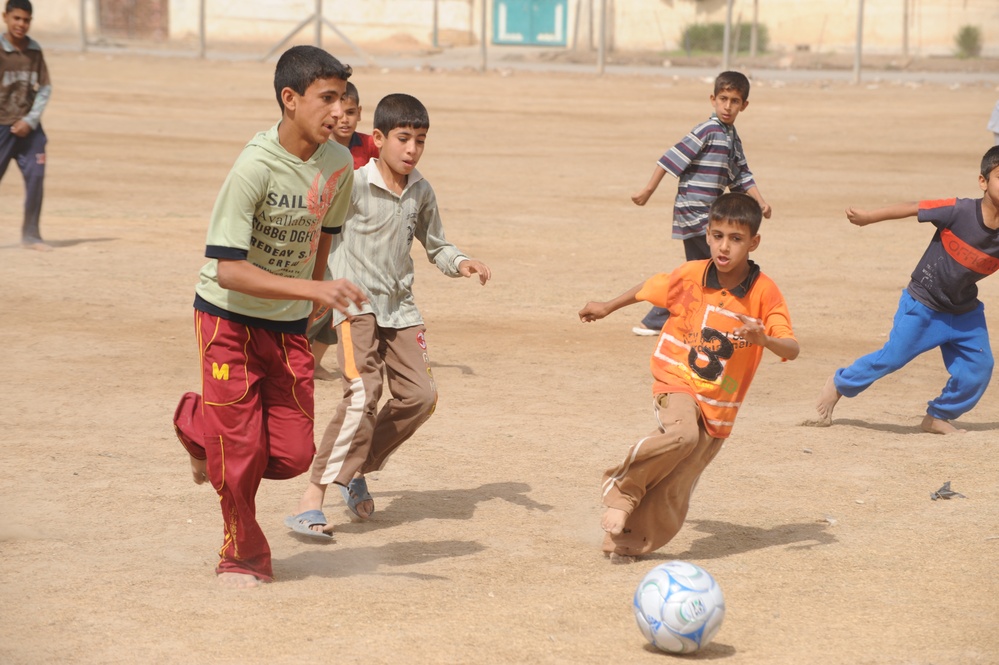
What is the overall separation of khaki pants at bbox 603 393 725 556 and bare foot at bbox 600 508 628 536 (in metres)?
0.03

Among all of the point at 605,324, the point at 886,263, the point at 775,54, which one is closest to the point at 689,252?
the point at 605,324

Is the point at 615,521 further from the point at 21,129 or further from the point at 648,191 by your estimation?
the point at 21,129

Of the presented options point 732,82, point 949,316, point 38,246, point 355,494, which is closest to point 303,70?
point 355,494

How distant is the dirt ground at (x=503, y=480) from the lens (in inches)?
181

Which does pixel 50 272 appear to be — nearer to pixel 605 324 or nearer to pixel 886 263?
pixel 605 324

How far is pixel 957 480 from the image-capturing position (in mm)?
6746

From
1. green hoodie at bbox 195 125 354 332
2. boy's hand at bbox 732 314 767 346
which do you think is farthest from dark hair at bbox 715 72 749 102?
green hoodie at bbox 195 125 354 332

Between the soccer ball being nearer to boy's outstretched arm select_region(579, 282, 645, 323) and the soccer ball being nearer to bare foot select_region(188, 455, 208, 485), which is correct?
boy's outstretched arm select_region(579, 282, 645, 323)

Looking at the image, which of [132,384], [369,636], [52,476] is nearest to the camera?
[369,636]

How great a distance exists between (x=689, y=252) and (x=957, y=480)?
149 inches

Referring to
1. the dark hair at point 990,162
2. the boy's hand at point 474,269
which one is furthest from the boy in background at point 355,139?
the dark hair at point 990,162

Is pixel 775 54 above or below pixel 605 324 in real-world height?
above

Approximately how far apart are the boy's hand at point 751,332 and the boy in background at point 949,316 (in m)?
2.63

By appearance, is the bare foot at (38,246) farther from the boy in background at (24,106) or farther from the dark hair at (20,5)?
the dark hair at (20,5)
